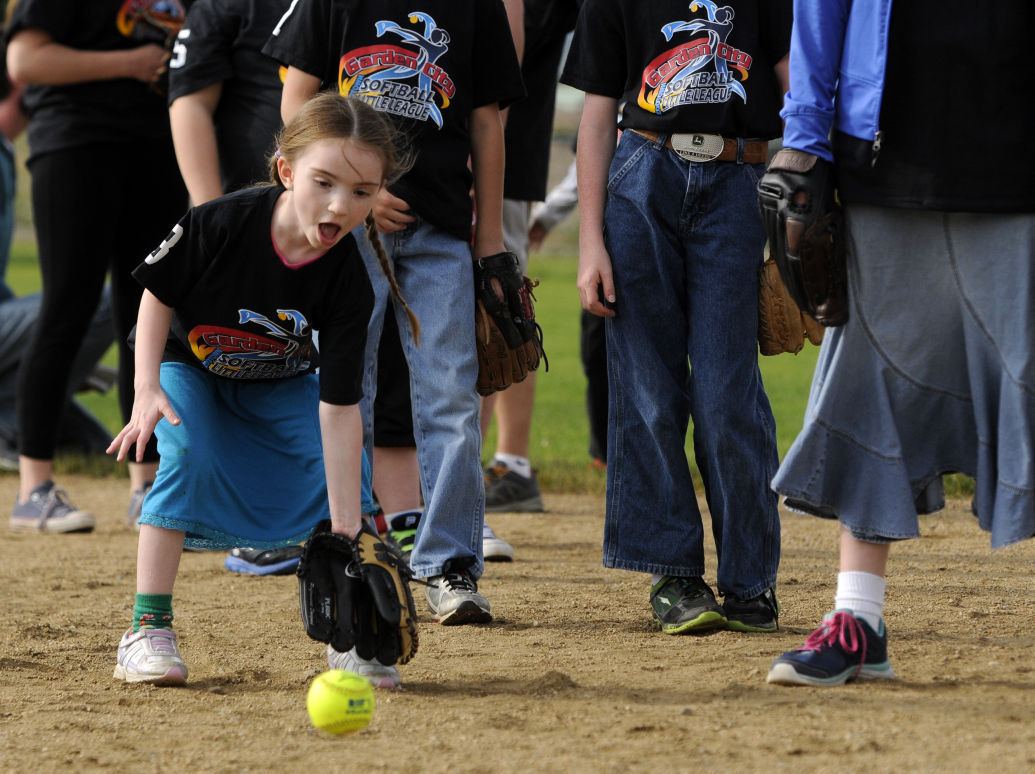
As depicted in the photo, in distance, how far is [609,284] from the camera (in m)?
3.65

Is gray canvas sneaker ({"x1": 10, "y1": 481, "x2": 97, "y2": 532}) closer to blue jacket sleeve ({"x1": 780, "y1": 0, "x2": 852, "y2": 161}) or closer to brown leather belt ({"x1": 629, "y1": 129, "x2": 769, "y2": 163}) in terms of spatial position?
brown leather belt ({"x1": 629, "y1": 129, "x2": 769, "y2": 163})

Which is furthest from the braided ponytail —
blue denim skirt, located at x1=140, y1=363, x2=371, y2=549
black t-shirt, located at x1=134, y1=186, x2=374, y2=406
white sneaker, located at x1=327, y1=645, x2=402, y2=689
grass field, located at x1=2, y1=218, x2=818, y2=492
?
grass field, located at x1=2, y1=218, x2=818, y2=492

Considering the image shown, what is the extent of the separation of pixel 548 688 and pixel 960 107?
1573mm

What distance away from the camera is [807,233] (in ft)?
9.43

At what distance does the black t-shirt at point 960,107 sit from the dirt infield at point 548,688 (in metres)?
1.08

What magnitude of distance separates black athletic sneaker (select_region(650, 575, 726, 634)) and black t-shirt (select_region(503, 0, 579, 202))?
2.18 metres

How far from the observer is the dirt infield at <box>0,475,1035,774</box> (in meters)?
2.55

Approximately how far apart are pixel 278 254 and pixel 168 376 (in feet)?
1.46

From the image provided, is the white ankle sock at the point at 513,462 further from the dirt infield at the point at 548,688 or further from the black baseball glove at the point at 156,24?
the black baseball glove at the point at 156,24

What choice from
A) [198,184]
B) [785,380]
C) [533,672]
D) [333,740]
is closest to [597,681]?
[533,672]

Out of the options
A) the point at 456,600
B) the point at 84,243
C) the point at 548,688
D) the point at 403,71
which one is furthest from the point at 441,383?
the point at 84,243

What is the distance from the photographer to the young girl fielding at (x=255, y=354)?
10.5 ft

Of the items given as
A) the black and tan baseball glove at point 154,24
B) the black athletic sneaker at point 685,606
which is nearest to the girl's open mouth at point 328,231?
the black athletic sneaker at point 685,606

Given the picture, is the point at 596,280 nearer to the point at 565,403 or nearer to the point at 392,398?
the point at 392,398
